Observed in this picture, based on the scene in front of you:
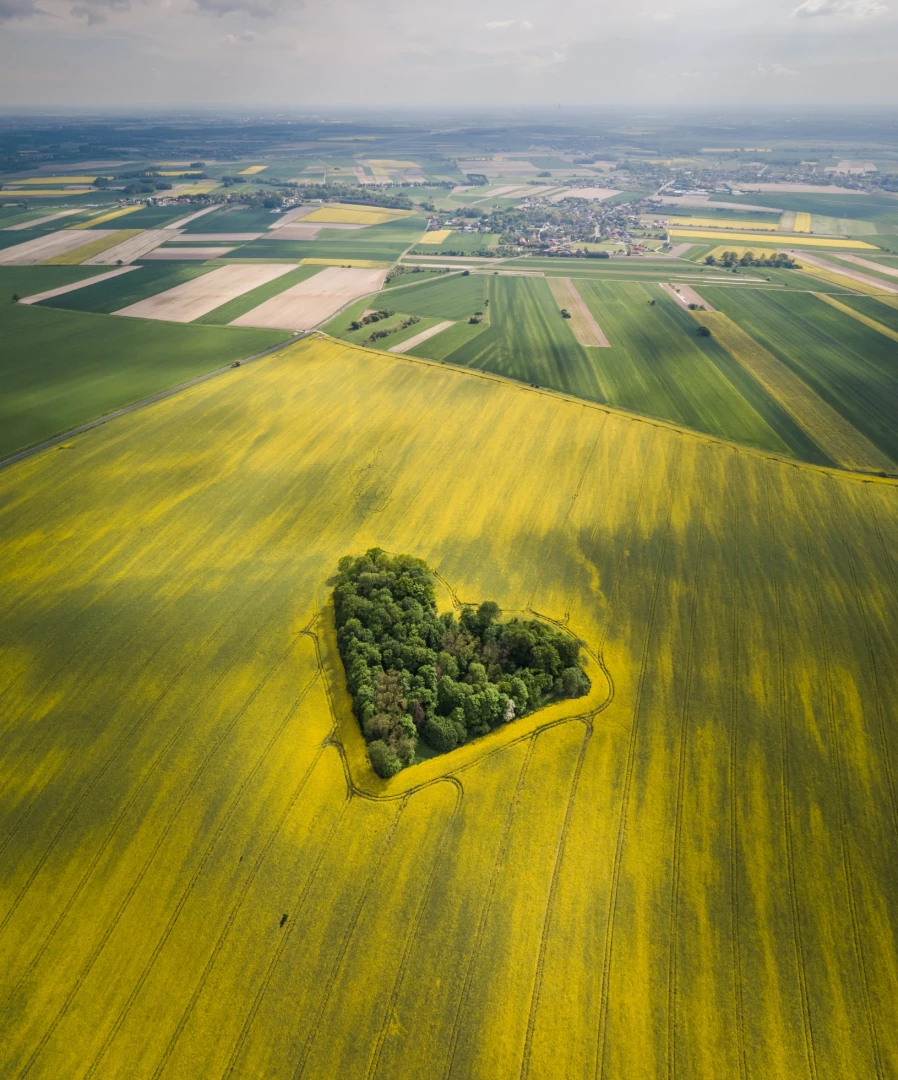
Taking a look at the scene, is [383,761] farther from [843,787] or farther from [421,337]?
[421,337]

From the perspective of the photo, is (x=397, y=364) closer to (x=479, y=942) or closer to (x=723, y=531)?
(x=723, y=531)

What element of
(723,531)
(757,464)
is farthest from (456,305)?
(723,531)

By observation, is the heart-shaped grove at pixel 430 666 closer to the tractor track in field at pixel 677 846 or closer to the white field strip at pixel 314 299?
the tractor track in field at pixel 677 846

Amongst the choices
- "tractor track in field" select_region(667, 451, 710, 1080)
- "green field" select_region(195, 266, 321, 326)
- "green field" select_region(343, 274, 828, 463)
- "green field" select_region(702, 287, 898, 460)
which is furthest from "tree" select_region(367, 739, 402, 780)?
"green field" select_region(195, 266, 321, 326)

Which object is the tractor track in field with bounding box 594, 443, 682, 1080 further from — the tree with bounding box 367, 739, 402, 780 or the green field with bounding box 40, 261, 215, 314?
the green field with bounding box 40, 261, 215, 314

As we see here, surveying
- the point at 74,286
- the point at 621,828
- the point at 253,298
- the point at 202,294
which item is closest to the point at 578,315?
the point at 253,298

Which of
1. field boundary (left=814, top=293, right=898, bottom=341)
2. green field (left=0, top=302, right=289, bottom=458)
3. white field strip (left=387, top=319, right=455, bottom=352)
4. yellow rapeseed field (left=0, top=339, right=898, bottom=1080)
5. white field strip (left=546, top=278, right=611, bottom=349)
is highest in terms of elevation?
field boundary (left=814, top=293, right=898, bottom=341)
